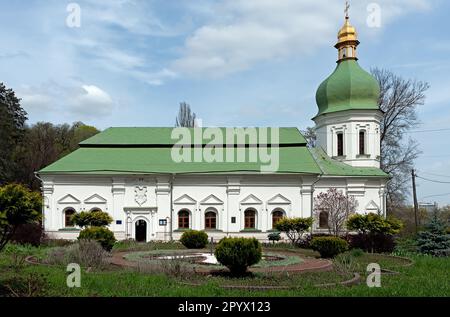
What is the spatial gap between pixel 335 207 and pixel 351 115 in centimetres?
775

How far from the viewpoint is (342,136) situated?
102 feet

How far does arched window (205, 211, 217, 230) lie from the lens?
28.1 metres

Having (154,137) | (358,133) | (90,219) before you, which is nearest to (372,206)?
(358,133)

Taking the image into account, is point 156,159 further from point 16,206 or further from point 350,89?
point 16,206

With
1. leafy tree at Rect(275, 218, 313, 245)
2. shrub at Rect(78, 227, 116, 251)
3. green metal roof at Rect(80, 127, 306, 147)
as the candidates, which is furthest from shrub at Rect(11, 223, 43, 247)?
leafy tree at Rect(275, 218, 313, 245)

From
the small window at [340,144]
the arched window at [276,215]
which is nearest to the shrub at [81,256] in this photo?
the arched window at [276,215]

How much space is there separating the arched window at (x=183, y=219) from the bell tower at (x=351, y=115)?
1209cm

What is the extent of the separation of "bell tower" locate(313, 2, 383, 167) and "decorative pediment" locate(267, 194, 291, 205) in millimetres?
6165

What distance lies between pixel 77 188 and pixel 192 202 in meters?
7.93

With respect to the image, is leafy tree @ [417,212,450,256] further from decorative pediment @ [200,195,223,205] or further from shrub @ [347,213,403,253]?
decorative pediment @ [200,195,223,205]

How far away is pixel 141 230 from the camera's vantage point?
27.8m

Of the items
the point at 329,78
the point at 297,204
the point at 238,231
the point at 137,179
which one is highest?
the point at 329,78

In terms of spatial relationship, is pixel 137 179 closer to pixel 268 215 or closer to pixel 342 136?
pixel 268 215
